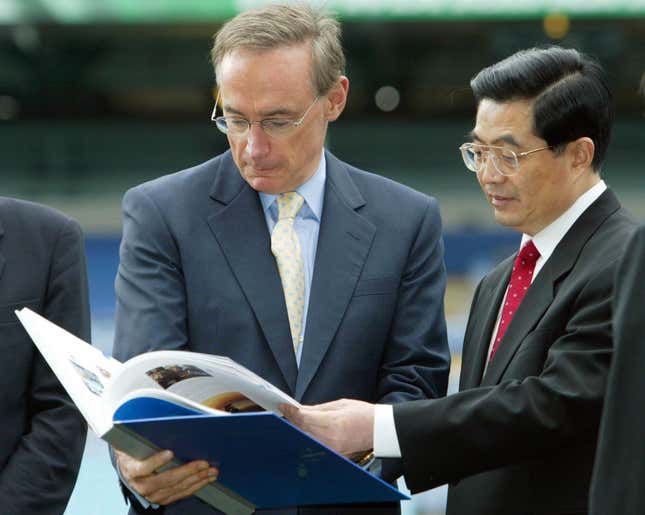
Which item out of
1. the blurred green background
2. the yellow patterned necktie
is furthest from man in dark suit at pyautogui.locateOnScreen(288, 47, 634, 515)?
the blurred green background

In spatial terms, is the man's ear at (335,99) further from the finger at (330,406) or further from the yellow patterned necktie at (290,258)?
the finger at (330,406)

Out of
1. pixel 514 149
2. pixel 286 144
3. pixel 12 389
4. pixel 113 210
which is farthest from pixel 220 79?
pixel 113 210

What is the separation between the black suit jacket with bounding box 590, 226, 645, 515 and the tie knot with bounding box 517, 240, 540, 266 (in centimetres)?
81

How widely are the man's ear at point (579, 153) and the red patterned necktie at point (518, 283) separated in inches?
6.6

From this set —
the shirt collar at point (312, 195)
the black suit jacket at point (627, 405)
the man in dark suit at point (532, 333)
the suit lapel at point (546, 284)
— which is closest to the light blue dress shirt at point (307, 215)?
the shirt collar at point (312, 195)

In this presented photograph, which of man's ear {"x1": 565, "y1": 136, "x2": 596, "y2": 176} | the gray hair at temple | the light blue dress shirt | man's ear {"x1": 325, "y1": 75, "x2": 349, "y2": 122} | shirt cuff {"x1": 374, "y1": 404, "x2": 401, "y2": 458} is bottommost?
shirt cuff {"x1": 374, "y1": 404, "x2": 401, "y2": 458}

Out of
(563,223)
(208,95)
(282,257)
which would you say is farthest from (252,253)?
(208,95)

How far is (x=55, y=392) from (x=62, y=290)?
0.20 m

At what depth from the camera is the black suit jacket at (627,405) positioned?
1.26 m

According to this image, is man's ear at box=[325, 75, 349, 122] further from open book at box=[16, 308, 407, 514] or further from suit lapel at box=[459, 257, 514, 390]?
open book at box=[16, 308, 407, 514]

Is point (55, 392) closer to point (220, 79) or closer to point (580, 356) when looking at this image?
point (220, 79)

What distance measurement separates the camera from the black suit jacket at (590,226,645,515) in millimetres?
1258

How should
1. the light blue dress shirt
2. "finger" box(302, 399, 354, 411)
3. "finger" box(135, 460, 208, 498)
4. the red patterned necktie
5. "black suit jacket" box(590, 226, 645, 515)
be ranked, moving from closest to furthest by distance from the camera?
"black suit jacket" box(590, 226, 645, 515) → "finger" box(135, 460, 208, 498) → "finger" box(302, 399, 354, 411) → the red patterned necktie → the light blue dress shirt

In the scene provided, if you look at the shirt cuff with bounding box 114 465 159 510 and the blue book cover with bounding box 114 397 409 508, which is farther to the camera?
the shirt cuff with bounding box 114 465 159 510
